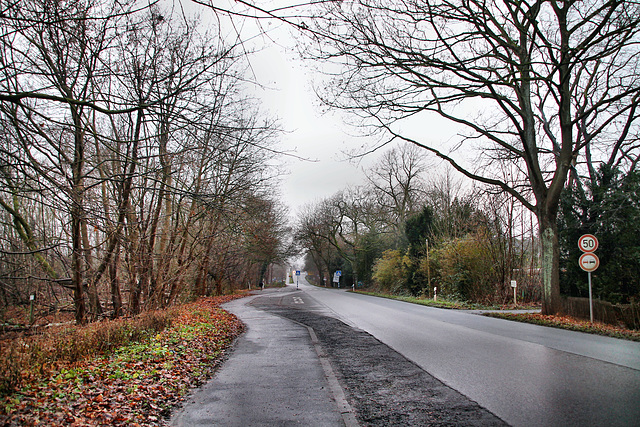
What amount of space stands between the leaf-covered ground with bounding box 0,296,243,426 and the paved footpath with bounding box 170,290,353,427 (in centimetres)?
36

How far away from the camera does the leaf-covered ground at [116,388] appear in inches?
175

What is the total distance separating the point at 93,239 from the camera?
44.2 ft

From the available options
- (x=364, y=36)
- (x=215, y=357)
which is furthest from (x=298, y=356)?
(x=364, y=36)

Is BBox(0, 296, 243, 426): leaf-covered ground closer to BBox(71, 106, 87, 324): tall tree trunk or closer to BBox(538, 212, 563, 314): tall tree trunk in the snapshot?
BBox(71, 106, 87, 324): tall tree trunk

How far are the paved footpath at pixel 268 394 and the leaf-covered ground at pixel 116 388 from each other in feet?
1.17

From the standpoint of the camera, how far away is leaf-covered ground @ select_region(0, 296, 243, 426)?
446cm

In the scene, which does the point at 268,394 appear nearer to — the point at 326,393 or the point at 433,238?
the point at 326,393

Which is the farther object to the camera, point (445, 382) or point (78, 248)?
point (78, 248)

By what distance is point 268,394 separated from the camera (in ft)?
19.6

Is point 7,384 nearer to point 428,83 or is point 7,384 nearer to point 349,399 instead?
point 349,399

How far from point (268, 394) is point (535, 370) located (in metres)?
4.11

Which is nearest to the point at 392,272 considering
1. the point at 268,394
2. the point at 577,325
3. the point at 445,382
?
the point at 577,325

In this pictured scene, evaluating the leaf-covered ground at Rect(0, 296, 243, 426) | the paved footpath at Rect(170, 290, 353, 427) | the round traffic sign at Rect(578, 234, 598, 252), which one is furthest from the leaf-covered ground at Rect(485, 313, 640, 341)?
the leaf-covered ground at Rect(0, 296, 243, 426)

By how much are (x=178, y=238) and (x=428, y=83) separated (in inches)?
430
